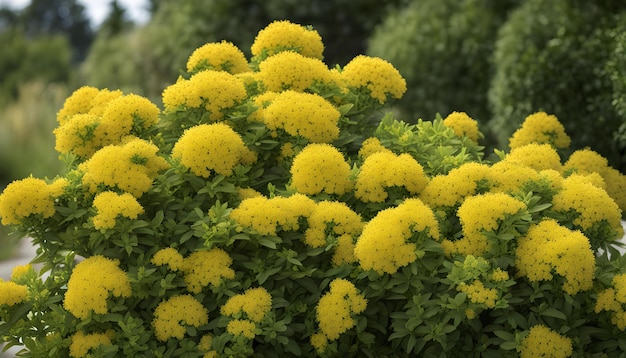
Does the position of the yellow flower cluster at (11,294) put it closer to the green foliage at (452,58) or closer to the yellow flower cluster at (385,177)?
the yellow flower cluster at (385,177)

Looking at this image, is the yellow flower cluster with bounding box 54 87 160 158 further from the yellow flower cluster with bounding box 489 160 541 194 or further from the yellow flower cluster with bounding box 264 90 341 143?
the yellow flower cluster with bounding box 489 160 541 194

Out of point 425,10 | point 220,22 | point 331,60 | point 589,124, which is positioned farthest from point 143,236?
point 331,60

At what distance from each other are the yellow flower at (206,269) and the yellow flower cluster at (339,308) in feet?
1.38

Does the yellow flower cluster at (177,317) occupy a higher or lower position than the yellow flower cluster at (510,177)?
lower

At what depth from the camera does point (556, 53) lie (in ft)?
25.2

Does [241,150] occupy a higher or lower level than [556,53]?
lower

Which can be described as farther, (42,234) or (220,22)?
(220,22)

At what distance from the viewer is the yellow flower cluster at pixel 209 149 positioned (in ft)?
12.0

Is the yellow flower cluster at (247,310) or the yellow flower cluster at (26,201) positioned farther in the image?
the yellow flower cluster at (26,201)

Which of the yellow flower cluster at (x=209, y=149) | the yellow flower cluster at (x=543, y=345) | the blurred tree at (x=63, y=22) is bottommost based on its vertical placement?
the yellow flower cluster at (x=543, y=345)

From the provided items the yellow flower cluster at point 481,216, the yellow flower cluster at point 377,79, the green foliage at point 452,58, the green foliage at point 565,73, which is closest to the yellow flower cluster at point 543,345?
the yellow flower cluster at point 481,216

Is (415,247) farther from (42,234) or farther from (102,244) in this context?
(42,234)

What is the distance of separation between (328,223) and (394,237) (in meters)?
0.34

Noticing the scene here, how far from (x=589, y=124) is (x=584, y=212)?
398 centimetres
